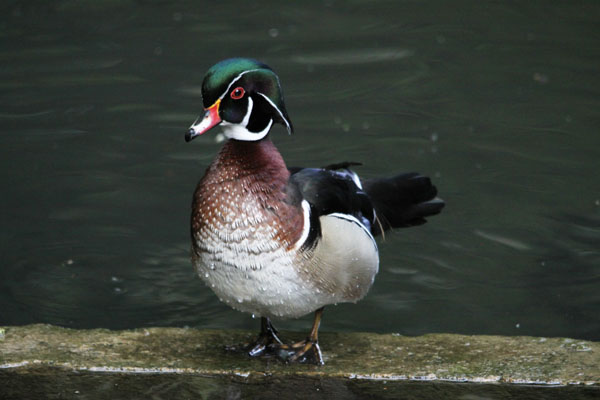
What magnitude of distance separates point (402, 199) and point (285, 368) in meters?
1.09

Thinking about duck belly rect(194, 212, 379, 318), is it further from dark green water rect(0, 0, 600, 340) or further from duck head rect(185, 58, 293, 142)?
dark green water rect(0, 0, 600, 340)

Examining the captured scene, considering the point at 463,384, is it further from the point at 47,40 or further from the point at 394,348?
the point at 47,40

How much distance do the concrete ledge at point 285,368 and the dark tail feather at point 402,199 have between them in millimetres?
646

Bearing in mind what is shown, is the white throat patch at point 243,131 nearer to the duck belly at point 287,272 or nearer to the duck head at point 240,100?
the duck head at point 240,100

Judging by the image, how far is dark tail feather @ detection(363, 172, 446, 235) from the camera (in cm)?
430

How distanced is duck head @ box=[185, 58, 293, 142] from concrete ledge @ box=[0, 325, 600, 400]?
87 centimetres

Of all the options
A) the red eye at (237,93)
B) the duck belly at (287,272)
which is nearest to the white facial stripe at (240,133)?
the red eye at (237,93)

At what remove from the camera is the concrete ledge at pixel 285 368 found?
3373mm

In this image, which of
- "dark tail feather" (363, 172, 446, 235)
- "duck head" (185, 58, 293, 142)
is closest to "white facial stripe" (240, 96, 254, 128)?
"duck head" (185, 58, 293, 142)

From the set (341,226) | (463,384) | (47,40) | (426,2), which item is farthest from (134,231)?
(426,2)

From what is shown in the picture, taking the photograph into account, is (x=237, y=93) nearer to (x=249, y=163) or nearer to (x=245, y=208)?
(x=249, y=163)

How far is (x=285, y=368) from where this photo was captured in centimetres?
362

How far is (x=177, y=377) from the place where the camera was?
346 cm

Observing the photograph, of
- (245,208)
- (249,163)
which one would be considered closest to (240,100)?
(249,163)
